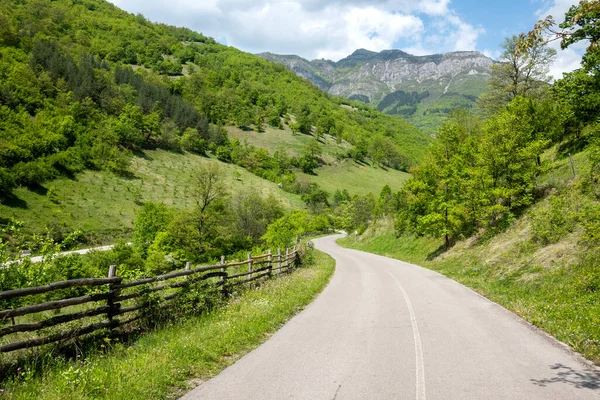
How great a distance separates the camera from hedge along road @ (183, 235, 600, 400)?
580 centimetres

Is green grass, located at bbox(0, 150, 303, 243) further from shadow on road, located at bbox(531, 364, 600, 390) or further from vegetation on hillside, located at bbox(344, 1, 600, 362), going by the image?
shadow on road, located at bbox(531, 364, 600, 390)

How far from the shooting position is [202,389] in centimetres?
589

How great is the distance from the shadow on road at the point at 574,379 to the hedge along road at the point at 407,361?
0.02m

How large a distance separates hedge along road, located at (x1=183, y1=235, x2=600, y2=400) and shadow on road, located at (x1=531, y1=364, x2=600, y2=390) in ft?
0.05

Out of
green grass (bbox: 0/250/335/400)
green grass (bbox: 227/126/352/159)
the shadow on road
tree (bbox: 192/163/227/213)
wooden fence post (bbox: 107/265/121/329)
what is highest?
green grass (bbox: 227/126/352/159)

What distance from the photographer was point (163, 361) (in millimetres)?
6535

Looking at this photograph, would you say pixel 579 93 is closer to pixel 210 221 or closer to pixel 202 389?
pixel 202 389

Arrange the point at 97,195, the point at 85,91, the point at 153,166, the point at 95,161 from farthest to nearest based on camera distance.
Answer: the point at 85,91, the point at 153,166, the point at 95,161, the point at 97,195

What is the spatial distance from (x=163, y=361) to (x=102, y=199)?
5916cm

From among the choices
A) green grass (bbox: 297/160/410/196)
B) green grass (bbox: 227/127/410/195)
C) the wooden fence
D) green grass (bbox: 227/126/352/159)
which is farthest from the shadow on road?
green grass (bbox: 227/126/352/159)

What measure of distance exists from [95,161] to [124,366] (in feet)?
239

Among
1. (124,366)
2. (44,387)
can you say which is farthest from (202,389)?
(44,387)

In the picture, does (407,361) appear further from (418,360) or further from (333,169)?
(333,169)

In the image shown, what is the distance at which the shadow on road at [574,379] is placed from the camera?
19.8ft
